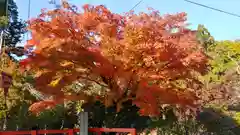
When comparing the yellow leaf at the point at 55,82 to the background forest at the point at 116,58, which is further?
the yellow leaf at the point at 55,82

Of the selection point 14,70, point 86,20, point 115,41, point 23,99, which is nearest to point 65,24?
point 86,20

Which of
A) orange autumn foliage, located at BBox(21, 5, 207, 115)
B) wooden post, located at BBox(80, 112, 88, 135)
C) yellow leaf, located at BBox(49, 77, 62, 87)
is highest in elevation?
orange autumn foliage, located at BBox(21, 5, 207, 115)

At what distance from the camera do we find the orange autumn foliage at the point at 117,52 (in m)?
6.68

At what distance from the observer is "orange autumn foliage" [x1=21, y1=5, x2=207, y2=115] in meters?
6.68

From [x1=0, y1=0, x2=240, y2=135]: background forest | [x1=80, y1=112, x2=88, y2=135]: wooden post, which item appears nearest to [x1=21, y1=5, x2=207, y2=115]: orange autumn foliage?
[x1=0, y1=0, x2=240, y2=135]: background forest

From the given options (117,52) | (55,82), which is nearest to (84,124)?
(55,82)

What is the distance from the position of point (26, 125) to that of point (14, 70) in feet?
5.63

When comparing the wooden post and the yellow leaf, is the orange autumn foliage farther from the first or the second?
the wooden post

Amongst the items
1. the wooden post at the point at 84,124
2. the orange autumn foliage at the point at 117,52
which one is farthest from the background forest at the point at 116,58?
the wooden post at the point at 84,124

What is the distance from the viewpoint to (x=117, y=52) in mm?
6816

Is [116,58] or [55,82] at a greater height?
[116,58]

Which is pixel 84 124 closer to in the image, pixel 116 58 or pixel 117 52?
pixel 116 58

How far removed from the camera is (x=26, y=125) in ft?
30.9

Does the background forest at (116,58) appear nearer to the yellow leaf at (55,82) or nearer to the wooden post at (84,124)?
the yellow leaf at (55,82)
